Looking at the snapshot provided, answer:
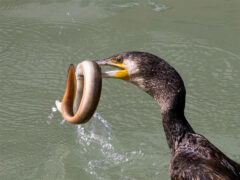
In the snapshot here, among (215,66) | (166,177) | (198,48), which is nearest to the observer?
(166,177)

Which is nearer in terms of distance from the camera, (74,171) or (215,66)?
(74,171)

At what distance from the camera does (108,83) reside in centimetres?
614

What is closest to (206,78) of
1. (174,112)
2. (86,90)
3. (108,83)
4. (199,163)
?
(108,83)

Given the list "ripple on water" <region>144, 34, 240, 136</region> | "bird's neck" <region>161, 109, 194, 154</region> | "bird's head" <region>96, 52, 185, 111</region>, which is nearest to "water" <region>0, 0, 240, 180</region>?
"ripple on water" <region>144, 34, 240, 136</region>

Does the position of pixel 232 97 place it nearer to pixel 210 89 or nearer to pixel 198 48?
pixel 210 89

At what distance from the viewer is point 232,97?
5.99m

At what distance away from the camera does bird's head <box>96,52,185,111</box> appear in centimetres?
394

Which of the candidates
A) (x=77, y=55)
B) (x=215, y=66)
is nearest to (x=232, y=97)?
(x=215, y=66)

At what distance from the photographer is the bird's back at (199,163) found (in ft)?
11.8

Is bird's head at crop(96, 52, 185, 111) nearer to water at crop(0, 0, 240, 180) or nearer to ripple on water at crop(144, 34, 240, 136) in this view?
water at crop(0, 0, 240, 180)

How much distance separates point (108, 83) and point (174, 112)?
2234mm

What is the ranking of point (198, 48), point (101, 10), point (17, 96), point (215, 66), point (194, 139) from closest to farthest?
point (194, 139), point (17, 96), point (215, 66), point (198, 48), point (101, 10)

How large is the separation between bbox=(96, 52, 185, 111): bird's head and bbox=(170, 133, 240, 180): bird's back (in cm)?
32

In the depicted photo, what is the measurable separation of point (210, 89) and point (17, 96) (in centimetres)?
224
